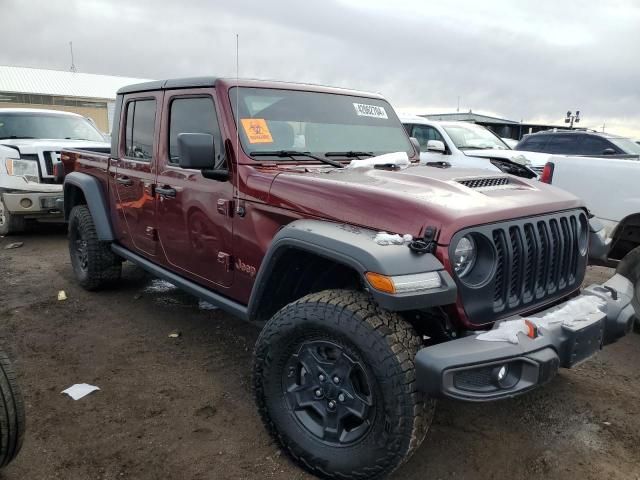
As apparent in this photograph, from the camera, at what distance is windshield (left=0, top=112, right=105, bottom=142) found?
793 cm

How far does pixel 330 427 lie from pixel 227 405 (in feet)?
2.97

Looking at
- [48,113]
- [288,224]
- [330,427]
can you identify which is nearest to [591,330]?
[330,427]

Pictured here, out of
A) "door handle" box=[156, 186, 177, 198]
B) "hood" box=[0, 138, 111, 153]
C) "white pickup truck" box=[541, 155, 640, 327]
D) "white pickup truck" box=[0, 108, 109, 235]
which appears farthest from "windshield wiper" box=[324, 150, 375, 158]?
"hood" box=[0, 138, 111, 153]

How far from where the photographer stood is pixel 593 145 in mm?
9641

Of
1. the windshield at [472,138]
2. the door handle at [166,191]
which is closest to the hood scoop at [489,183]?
the door handle at [166,191]

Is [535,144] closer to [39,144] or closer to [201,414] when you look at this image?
[39,144]

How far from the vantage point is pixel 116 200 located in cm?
444

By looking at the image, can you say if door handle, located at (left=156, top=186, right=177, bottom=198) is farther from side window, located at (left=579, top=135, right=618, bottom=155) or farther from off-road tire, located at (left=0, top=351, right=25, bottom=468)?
side window, located at (left=579, top=135, right=618, bottom=155)

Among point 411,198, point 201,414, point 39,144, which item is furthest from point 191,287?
point 39,144

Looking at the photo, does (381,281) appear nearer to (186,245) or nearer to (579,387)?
(186,245)

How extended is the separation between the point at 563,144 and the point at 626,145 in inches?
41.6

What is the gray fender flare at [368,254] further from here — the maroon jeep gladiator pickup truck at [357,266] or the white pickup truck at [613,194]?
the white pickup truck at [613,194]

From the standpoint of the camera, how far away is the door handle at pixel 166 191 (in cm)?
353

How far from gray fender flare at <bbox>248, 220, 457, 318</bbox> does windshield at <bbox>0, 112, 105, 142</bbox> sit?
6943 millimetres
